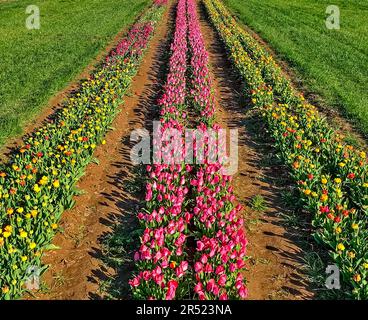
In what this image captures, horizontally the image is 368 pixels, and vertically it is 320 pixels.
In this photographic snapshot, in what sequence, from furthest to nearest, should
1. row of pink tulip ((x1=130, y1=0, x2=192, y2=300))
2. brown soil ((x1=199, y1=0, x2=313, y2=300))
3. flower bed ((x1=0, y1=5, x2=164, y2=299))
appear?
brown soil ((x1=199, y1=0, x2=313, y2=300))
flower bed ((x1=0, y1=5, x2=164, y2=299))
row of pink tulip ((x1=130, y1=0, x2=192, y2=300))

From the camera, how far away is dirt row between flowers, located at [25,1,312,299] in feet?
18.4

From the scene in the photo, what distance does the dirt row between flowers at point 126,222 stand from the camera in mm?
5617

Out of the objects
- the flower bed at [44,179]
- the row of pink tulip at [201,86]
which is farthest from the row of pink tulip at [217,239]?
the flower bed at [44,179]

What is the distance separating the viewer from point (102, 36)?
21.0m

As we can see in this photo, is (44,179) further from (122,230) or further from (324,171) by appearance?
(324,171)

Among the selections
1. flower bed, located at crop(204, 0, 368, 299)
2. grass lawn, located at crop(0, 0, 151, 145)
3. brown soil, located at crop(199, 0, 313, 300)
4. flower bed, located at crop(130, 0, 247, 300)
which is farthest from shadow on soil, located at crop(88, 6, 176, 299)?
grass lawn, located at crop(0, 0, 151, 145)

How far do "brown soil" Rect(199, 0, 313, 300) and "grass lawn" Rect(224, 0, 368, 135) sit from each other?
339cm

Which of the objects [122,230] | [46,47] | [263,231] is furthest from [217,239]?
[46,47]

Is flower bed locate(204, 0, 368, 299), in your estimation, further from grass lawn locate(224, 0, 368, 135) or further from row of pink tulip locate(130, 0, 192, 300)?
row of pink tulip locate(130, 0, 192, 300)

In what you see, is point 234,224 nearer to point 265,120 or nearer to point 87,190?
point 87,190

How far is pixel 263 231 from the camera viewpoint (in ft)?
22.3

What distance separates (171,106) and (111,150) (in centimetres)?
232

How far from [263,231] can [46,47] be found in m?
16.3

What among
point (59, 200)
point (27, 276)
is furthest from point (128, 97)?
point (27, 276)
